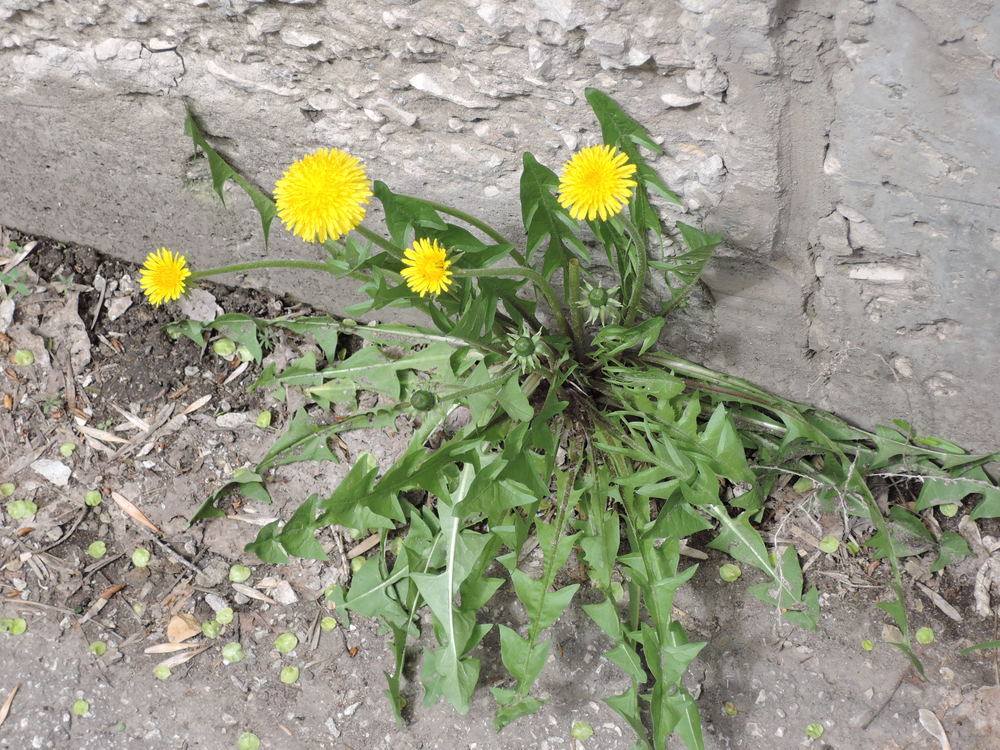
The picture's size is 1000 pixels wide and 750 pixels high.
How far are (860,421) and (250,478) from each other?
1757 mm

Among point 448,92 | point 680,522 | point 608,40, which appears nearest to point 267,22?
point 448,92

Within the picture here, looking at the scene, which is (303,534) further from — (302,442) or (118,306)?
(118,306)

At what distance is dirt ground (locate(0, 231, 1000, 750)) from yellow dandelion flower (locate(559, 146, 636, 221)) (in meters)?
0.93

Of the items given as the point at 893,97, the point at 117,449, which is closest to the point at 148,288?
the point at 117,449

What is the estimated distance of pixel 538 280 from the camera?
5.26 ft

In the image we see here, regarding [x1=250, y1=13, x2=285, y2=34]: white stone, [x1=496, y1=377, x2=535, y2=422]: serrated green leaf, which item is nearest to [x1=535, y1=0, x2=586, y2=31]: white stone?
[x1=250, y1=13, x2=285, y2=34]: white stone

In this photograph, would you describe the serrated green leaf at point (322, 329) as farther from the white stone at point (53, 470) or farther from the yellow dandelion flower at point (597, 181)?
the yellow dandelion flower at point (597, 181)

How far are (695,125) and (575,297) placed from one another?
472 mm

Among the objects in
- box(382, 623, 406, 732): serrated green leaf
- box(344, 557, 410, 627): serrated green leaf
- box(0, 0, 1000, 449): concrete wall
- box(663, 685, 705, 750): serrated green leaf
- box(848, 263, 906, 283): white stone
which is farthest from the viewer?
box(344, 557, 410, 627): serrated green leaf

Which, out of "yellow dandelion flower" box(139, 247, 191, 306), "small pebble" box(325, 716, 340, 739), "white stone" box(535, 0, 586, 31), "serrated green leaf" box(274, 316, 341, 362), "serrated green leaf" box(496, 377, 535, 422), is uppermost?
"white stone" box(535, 0, 586, 31)

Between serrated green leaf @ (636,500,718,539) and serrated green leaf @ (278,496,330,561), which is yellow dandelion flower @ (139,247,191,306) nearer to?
serrated green leaf @ (278,496,330,561)

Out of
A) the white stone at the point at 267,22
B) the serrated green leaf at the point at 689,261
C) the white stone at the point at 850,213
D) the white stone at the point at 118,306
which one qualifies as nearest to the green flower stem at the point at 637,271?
the serrated green leaf at the point at 689,261

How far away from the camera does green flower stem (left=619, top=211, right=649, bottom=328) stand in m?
1.48

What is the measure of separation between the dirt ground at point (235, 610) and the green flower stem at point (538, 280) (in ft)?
2.17
